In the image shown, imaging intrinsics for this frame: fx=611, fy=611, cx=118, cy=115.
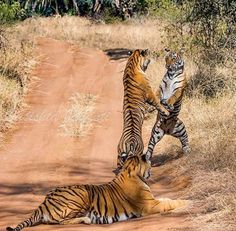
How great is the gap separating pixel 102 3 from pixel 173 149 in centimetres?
2995

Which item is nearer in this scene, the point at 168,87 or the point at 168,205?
the point at 168,205

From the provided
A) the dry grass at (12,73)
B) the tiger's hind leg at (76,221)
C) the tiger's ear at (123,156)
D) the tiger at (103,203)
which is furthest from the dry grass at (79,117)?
the tiger's hind leg at (76,221)

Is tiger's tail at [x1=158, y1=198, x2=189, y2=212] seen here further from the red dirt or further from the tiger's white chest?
the tiger's white chest

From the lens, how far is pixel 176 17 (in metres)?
17.7

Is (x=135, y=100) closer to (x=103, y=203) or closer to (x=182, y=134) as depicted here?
(x=182, y=134)

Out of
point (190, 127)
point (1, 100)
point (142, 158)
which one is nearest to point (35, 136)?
point (1, 100)

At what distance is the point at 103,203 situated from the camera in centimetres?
644

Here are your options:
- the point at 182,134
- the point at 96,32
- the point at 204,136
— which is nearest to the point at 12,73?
the point at 204,136

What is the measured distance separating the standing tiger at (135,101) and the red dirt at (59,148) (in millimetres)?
727

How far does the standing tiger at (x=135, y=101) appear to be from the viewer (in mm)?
8711

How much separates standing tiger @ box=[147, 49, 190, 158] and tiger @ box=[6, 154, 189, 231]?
8.87ft

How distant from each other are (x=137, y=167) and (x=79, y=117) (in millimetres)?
6681

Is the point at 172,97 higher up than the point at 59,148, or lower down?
higher up

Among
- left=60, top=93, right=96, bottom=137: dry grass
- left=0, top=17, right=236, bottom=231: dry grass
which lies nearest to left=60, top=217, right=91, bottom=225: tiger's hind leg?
left=0, top=17, right=236, bottom=231: dry grass
